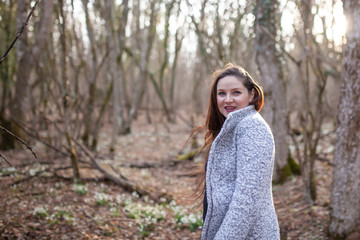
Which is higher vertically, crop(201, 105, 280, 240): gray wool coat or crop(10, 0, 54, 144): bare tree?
crop(10, 0, 54, 144): bare tree

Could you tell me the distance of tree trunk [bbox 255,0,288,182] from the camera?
19.3ft

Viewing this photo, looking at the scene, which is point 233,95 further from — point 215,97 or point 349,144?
point 349,144

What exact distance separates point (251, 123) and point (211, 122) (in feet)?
1.98

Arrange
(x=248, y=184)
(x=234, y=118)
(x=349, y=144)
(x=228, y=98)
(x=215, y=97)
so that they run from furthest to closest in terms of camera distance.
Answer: (x=349, y=144)
(x=215, y=97)
(x=228, y=98)
(x=234, y=118)
(x=248, y=184)

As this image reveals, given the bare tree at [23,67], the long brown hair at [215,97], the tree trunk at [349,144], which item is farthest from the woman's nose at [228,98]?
the bare tree at [23,67]

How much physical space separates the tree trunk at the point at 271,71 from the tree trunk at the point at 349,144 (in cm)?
262

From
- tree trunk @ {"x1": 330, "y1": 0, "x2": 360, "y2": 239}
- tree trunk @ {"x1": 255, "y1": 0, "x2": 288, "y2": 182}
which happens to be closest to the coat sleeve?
tree trunk @ {"x1": 330, "y1": 0, "x2": 360, "y2": 239}

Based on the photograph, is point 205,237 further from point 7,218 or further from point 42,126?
point 42,126

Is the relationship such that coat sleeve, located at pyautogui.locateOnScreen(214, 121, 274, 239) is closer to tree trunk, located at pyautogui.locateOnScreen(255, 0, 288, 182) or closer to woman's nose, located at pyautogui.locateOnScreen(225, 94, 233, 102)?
woman's nose, located at pyautogui.locateOnScreen(225, 94, 233, 102)

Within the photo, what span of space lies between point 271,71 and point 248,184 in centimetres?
486

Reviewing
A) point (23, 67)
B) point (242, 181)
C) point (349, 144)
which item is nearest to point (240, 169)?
point (242, 181)

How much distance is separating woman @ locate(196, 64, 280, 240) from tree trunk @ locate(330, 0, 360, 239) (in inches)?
70.6

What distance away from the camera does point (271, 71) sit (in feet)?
19.5

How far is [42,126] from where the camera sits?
43.7 feet
